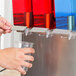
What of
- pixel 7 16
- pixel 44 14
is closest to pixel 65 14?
pixel 44 14

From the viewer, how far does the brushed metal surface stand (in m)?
0.70

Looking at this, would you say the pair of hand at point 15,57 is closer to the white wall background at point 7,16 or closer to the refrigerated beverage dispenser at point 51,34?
Result: the refrigerated beverage dispenser at point 51,34

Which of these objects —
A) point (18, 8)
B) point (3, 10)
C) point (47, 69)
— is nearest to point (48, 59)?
point (47, 69)

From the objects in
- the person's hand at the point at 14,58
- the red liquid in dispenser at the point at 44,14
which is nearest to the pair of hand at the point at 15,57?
the person's hand at the point at 14,58

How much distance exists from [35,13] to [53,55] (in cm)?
23

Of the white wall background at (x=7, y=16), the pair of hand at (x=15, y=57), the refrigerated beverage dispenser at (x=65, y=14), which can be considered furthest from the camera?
the white wall background at (x=7, y=16)

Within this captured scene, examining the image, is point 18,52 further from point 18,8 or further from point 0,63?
point 18,8

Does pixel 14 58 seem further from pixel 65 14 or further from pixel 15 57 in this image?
pixel 65 14

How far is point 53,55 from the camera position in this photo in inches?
29.7

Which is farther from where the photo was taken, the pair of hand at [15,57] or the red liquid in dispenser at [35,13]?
the red liquid in dispenser at [35,13]

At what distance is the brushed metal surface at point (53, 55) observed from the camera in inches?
27.5

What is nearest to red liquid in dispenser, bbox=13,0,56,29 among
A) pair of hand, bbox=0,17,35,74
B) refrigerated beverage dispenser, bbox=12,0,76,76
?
refrigerated beverage dispenser, bbox=12,0,76,76

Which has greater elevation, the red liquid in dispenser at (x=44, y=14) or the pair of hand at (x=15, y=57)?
the red liquid in dispenser at (x=44, y=14)

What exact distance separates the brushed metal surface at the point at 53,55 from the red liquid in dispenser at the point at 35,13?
0.28ft
